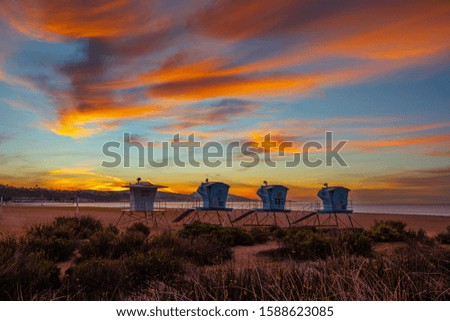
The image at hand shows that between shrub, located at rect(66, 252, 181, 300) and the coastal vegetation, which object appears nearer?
the coastal vegetation

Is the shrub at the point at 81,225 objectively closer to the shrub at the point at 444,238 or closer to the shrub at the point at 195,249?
the shrub at the point at 195,249

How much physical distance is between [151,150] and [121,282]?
495 cm

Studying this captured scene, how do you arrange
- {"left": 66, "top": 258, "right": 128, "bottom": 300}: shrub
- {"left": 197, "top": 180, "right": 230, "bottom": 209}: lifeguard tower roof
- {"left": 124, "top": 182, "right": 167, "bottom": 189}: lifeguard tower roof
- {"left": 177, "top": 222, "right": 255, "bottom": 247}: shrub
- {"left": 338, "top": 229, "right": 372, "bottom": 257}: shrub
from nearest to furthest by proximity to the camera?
{"left": 66, "top": 258, "right": 128, "bottom": 300}: shrub, {"left": 338, "top": 229, "right": 372, "bottom": 257}: shrub, {"left": 177, "top": 222, "right": 255, "bottom": 247}: shrub, {"left": 124, "top": 182, "right": 167, "bottom": 189}: lifeguard tower roof, {"left": 197, "top": 180, "right": 230, "bottom": 209}: lifeguard tower roof

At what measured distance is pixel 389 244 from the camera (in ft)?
48.7

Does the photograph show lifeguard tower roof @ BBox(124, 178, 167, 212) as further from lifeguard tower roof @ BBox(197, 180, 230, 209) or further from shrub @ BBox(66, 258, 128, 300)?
shrub @ BBox(66, 258, 128, 300)

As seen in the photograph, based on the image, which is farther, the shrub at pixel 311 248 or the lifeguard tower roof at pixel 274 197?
the lifeguard tower roof at pixel 274 197

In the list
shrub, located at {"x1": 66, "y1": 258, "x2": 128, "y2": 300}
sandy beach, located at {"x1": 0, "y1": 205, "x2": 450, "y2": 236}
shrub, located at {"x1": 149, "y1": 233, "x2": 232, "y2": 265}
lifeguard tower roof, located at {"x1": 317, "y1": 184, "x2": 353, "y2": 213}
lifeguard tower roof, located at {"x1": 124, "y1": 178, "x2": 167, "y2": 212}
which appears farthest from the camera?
lifeguard tower roof, located at {"x1": 317, "y1": 184, "x2": 353, "y2": 213}

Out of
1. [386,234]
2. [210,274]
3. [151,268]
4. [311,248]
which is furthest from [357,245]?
[210,274]

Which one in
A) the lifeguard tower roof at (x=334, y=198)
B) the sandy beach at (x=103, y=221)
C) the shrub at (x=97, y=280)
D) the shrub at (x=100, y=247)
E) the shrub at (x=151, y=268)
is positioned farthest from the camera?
the lifeguard tower roof at (x=334, y=198)

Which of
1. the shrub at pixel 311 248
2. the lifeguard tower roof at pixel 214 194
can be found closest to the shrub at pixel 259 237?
the shrub at pixel 311 248

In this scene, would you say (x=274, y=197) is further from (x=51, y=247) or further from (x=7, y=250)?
(x=7, y=250)

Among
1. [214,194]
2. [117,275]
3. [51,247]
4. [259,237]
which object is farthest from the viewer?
[214,194]

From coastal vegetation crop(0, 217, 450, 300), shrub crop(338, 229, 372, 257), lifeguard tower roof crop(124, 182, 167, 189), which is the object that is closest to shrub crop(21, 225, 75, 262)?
coastal vegetation crop(0, 217, 450, 300)
